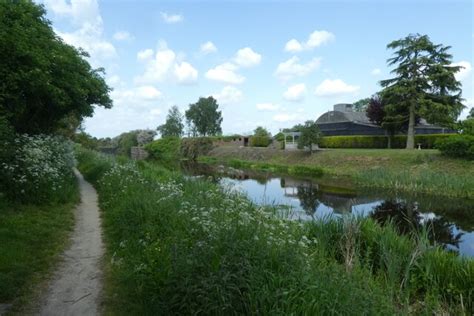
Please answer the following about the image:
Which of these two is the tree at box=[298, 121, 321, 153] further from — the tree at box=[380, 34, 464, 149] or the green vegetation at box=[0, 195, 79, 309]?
the green vegetation at box=[0, 195, 79, 309]

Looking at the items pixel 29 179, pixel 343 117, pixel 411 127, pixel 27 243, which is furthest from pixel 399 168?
pixel 343 117

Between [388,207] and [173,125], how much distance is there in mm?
71954

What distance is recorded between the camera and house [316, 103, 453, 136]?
40.4 m

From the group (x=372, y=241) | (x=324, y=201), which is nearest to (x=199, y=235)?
(x=372, y=241)

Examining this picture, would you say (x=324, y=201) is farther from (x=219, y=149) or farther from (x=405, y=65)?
(x=219, y=149)

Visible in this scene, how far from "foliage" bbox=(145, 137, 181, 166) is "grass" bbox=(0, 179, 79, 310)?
1784 inches

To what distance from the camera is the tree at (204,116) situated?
84.6 m

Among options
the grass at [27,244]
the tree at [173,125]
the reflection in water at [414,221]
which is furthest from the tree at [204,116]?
the grass at [27,244]

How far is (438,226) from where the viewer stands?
12.4 meters

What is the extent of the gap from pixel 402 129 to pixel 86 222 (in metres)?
31.5

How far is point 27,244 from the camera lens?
21.4 ft

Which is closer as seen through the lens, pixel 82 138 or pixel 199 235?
pixel 199 235

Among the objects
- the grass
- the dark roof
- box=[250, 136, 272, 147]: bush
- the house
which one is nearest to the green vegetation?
the grass

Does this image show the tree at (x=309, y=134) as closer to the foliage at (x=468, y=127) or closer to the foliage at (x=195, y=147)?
the foliage at (x=468, y=127)
